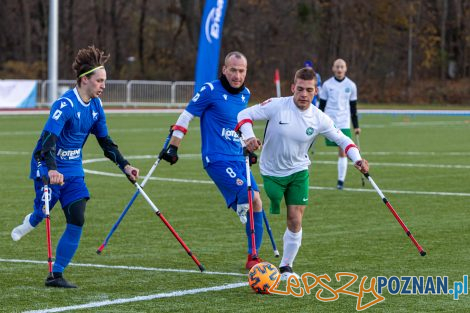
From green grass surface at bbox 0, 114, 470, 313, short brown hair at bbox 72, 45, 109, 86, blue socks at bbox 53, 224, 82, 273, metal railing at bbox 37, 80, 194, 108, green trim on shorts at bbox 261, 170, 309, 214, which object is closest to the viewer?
green grass surface at bbox 0, 114, 470, 313

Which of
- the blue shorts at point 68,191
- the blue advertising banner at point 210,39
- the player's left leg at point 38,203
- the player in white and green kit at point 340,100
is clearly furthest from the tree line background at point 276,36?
the blue shorts at point 68,191

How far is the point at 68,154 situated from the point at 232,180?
6.67 feet

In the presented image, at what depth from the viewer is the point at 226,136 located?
37.4 ft

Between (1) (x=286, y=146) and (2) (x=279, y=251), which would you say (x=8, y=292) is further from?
(2) (x=279, y=251)

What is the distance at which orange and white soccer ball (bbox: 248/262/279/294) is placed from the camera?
9.36m

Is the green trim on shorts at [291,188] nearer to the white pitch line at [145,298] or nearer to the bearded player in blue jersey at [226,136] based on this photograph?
the bearded player in blue jersey at [226,136]

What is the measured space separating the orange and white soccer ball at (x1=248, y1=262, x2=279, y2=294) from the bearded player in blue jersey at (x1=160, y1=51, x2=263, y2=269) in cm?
178

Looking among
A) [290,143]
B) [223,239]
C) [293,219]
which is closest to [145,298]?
[293,219]

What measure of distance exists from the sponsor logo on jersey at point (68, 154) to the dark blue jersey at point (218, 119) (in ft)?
5.92

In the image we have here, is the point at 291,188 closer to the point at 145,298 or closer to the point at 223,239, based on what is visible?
the point at 145,298

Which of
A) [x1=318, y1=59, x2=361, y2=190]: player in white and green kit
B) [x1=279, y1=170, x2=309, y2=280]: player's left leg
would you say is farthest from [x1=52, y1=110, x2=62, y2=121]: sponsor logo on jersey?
[x1=318, y1=59, x2=361, y2=190]: player in white and green kit

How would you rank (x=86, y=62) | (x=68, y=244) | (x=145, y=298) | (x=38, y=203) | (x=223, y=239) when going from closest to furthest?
(x=145, y=298) → (x=68, y=244) → (x=86, y=62) → (x=38, y=203) → (x=223, y=239)

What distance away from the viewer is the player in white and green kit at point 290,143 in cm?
1020

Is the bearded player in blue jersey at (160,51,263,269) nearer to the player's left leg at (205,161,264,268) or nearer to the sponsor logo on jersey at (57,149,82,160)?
the player's left leg at (205,161,264,268)
